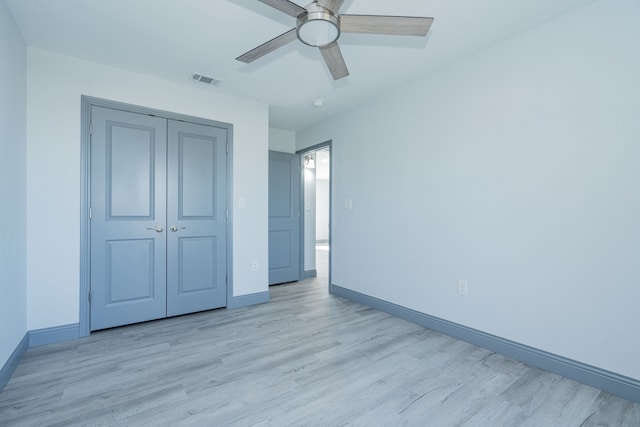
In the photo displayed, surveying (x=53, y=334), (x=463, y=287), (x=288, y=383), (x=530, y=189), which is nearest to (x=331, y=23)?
(x=530, y=189)

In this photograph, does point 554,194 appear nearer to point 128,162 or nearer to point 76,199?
point 128,162

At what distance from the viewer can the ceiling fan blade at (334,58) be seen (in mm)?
1833

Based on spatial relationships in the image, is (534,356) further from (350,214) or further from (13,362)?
(13,362)

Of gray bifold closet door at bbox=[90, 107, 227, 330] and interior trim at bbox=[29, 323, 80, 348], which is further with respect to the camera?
gray bifold closet door at bbox=[90, 107, 227, 330]

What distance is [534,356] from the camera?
2127 millimetres

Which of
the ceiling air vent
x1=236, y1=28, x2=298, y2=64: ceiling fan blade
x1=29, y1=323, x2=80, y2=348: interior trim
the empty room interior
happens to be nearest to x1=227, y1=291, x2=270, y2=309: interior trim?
the empty room interior

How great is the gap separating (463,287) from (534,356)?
0.67 meters

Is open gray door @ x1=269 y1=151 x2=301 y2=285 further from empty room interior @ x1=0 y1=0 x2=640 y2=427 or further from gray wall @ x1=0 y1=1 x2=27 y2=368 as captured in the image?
gray wall @ x1=0 y1=1 x2=27 y2=368

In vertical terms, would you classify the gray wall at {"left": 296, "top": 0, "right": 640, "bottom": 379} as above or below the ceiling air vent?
below

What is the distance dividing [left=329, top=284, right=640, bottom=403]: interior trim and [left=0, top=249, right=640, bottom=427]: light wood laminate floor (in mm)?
61

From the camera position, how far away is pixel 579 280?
6.37 feet

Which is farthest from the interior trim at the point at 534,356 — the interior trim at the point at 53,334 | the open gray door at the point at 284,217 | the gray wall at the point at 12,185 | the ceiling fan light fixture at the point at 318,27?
the gray wall at the point at 12,185

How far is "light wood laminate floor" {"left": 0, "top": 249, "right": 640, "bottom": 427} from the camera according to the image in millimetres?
1600

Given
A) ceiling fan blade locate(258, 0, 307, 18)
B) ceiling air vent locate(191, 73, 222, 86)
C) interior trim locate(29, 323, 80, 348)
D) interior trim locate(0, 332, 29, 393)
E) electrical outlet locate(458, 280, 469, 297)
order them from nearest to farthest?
ceiling fan blade locate(258, 0, 307, 18)
interior trim locate(0, 332, 29, 393)
interior trim locate(29, 323, 80, 348)
electrical outlet locate(458, 280, 469, 297)
ceiling air vent locate(191, 73, 222, 86)
